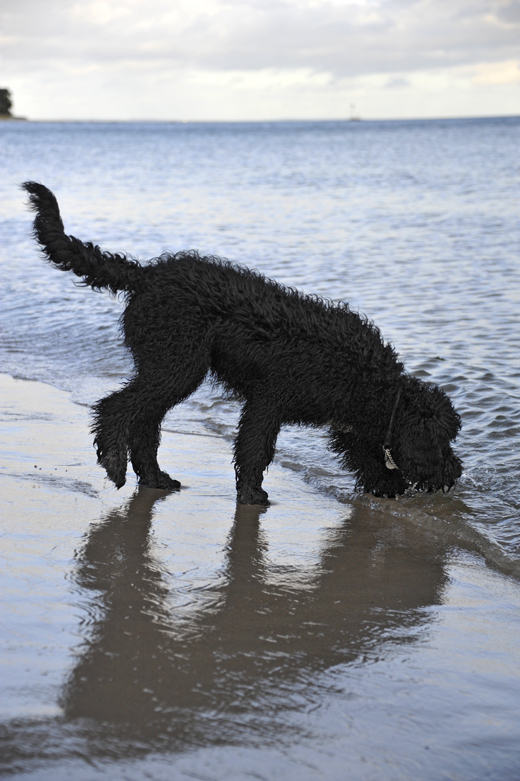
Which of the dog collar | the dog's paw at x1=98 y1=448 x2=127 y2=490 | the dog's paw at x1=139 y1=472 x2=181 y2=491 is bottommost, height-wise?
the dog's paw at x1=139 y1=472 x2=181 y2=491

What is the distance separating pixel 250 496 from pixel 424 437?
1007mm

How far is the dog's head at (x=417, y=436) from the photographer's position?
14.0 feet

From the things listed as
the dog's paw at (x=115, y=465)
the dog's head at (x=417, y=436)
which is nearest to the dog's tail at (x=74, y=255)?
the dog's paw at (x=115, y=465)

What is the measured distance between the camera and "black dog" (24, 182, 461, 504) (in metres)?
4.29

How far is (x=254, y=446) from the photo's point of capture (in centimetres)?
443

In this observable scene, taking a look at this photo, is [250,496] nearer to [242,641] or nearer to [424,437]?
[424,437]

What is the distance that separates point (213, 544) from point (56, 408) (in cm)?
273

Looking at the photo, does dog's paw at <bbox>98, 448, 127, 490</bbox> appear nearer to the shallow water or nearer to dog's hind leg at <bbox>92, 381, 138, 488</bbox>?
dog's hind leg at <bbox>92, 381, 138, 488</bbox>

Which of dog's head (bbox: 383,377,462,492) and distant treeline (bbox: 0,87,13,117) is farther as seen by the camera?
distant treeline (bbox: 0,87,13,117)

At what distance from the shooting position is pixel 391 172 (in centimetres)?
3189

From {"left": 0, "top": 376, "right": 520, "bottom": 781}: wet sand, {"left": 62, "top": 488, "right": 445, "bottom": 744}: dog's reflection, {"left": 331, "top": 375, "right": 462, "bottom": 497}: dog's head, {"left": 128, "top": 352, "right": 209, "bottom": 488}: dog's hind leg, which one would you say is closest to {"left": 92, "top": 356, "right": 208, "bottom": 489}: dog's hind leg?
{"left": 128, "top": 352, "right": 209, "bottom": 488}: dog's hind leg

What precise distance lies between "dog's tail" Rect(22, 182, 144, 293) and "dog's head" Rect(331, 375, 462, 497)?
1536mm

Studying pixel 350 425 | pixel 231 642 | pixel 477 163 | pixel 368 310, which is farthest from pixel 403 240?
pixel 477 163

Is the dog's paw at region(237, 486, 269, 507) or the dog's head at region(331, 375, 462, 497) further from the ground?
the dog's head at region(331, 375, 462, 497)
